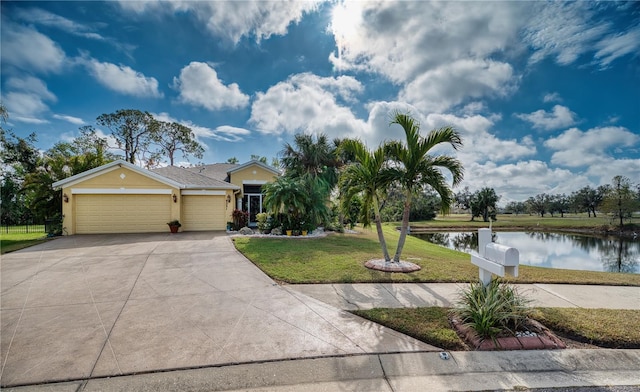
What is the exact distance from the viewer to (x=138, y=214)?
46.4ft

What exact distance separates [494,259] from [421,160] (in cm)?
348

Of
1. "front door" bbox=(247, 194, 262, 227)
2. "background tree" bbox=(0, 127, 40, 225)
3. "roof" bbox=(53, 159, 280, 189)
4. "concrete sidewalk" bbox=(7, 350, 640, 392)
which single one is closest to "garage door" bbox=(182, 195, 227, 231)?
"roof" bbox=(53, 159, 280, 189)

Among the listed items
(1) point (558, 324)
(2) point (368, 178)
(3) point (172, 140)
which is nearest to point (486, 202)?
(2) point (368, 178)

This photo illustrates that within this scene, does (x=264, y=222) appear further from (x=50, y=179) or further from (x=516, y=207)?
(x=516, y=207)

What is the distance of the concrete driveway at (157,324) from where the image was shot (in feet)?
9.27

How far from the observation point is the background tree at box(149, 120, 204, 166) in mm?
30672

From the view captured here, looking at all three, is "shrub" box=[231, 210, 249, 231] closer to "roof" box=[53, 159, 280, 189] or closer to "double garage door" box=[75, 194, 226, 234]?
"double garage door" box=[75, 194, 226, 234]

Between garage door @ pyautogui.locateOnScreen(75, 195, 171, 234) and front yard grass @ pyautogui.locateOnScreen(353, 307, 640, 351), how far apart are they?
14.1m

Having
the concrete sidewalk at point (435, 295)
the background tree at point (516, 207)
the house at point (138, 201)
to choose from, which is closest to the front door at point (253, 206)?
the house at point (138, 201)

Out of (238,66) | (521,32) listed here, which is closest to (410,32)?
(521,32)

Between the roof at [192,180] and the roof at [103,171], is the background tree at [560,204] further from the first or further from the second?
the roof at [103,171]

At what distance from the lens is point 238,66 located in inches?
568

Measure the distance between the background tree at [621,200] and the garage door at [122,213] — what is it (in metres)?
44.5

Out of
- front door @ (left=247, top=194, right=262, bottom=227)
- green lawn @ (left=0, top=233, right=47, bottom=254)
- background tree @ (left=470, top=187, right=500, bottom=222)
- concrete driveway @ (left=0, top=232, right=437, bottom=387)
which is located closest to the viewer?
concrete driveway @ (left=0, top=232, right=437, bottom=387)
